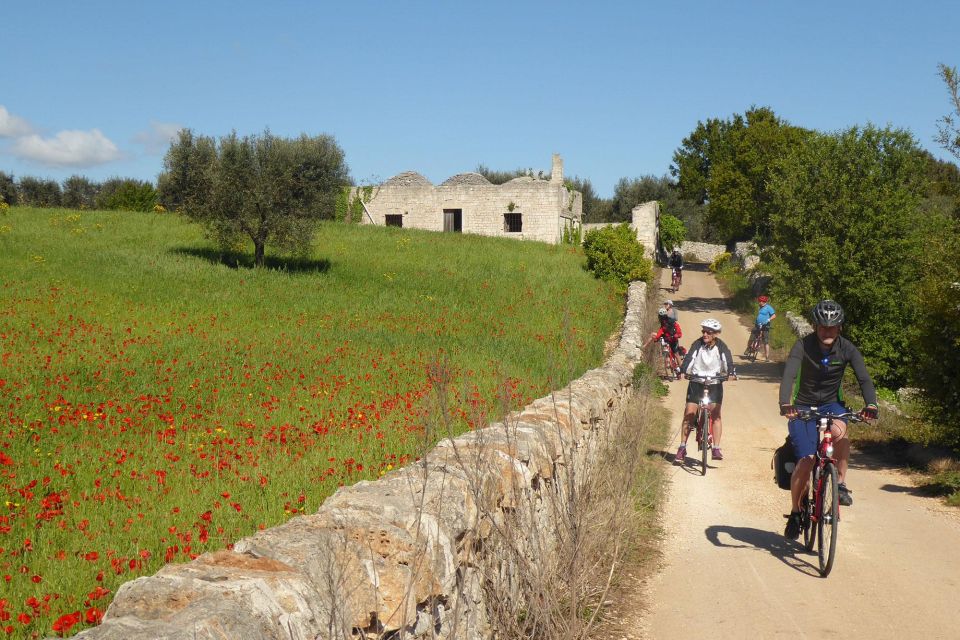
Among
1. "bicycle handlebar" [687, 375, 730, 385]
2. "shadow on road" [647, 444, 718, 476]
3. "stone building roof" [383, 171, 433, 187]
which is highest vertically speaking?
"stone building roof" [383, 171, 433, 187]

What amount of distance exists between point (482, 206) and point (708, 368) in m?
37.1

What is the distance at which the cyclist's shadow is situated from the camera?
732 centimetres

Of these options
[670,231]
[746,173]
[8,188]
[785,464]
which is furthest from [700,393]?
[8,188]

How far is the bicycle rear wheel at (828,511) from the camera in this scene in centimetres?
680

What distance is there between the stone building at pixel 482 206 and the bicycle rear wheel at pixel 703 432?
35261 mm

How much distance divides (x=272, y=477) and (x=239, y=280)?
1889cm

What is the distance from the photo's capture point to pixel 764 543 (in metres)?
8.00

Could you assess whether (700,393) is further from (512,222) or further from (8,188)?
(8,188)

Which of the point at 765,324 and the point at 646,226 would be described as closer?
the point at 765,324

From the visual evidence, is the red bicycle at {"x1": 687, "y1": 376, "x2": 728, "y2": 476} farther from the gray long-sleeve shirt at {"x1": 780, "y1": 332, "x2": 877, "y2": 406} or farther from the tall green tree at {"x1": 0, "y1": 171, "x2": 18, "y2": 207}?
the tall green tree at {"x1": 0, "y1": 171, "x2": 18, "y2": 207}

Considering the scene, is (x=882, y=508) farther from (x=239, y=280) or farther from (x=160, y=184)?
(x=160, y=184)

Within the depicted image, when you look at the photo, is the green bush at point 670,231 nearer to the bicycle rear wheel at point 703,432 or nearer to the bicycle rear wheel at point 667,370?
the bicycle rear wheel at point 667,370

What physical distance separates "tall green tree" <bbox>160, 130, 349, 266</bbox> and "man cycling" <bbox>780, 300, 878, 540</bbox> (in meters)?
23.6

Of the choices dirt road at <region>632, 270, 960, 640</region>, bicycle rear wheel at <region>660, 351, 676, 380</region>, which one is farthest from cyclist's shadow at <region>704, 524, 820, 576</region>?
bicycle rear wheel at <region>660, 351, 676, 380</region>
